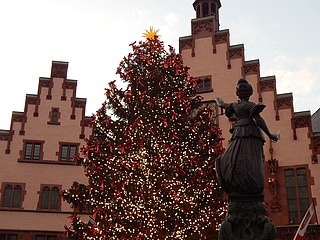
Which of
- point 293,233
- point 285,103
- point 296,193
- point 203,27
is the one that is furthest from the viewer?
point 203,27

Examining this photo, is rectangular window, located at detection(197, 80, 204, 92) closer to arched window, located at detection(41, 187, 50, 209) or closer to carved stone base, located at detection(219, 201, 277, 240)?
arched window, located at detection(41, 187, 50, 209)

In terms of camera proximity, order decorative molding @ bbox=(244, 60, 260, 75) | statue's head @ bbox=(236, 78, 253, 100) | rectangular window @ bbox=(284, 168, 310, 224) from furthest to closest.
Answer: decorative molding @ bbox=(244, 60, 260, 75) < rectangular window @ bbox=(284, 168, 310, 224) < statue's head @ bbox=(236, 78, 253, 100)

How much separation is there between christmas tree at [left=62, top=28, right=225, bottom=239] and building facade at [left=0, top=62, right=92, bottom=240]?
5788mm

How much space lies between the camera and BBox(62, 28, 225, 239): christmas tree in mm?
16141

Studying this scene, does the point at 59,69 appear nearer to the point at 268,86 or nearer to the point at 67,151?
the point at 67,151

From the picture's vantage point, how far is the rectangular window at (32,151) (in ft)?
78.6

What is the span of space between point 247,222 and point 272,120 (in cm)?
1676

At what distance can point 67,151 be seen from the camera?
24.3 meters

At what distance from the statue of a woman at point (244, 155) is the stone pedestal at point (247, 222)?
6.2 inches

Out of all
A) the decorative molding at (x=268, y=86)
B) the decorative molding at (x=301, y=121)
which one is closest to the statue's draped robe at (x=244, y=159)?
the decorative molding at (x=301, y=121)

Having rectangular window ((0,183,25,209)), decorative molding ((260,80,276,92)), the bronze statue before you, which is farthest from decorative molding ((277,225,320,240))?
rectangular window ((0,183,25,209))

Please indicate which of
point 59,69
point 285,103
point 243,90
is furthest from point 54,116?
point 243,90

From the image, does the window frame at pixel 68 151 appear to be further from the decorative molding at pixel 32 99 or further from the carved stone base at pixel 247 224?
the carved stone base at pixel 247 224

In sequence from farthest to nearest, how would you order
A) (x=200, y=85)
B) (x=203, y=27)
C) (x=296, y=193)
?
(x=203, y=27)
(x=200, y=85)
(x=296, y=193)
